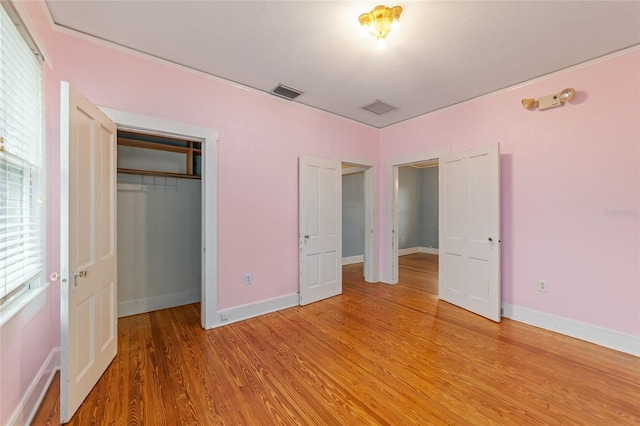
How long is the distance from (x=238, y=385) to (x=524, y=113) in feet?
13.3

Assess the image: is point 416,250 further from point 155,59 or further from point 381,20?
point 155,59

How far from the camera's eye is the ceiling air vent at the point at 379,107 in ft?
12.4

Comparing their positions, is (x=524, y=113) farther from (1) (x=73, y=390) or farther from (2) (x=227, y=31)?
(1) (x=73, y=390)

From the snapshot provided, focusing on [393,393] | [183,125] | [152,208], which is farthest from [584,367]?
[152,208]

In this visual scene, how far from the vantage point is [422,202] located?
8.42m

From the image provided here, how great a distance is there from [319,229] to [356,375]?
2107 millimetres

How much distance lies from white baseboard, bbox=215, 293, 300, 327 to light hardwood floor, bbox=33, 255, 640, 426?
0.35 feet

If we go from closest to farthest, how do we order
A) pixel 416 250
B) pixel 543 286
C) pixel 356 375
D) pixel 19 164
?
pixel 19 164
pixel 356 375
pixel 543 286
pixel 416 250

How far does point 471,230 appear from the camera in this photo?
350 centimetres

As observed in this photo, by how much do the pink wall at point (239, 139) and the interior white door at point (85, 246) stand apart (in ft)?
1.51

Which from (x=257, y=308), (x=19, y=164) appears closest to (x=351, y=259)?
(x=257, y=308)

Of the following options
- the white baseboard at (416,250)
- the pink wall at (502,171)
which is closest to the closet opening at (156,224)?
the pink wall at (502,171)

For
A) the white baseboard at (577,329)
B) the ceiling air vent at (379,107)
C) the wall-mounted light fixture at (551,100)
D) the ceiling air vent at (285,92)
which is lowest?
the white baseboard at (577,329)

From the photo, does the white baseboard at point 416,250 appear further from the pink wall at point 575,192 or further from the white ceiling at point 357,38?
the white ceiling at point 357,38
